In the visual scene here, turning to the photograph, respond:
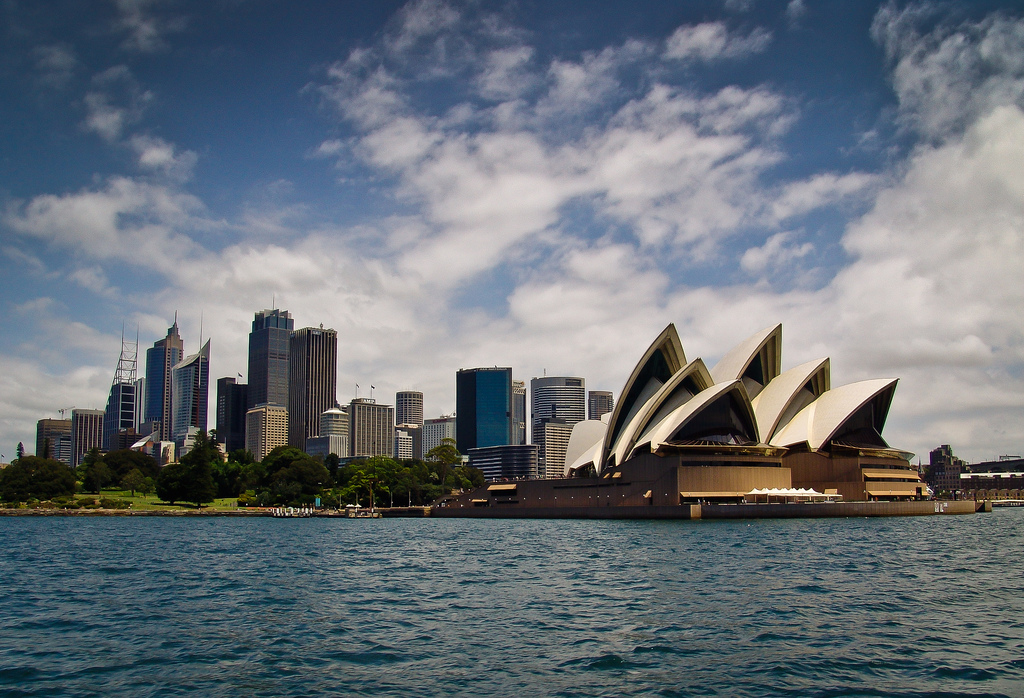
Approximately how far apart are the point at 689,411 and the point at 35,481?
85.5 m

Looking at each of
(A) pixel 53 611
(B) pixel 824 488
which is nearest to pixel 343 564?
(A) pixel 53 611

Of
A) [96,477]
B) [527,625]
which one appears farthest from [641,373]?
[96,477]

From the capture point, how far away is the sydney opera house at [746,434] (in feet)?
238

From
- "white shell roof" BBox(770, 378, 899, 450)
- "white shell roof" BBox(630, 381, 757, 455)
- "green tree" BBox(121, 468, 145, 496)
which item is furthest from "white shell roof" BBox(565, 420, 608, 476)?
"green tree" BBox(121, 468, 145, 496)

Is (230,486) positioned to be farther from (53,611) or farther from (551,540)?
(53,611)

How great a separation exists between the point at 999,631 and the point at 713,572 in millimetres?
10461

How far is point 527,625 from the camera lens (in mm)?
16875

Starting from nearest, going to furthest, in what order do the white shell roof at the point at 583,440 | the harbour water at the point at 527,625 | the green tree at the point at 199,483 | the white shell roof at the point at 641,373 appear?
1. the harbour water at the point at 527,625
2. the white shell roof at the point at 641,373
3. the white shell roof at the point at 583,440
4. the green tree at the point at 199,483

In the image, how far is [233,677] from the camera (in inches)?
507

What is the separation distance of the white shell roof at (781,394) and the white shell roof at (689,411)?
2.44 metres

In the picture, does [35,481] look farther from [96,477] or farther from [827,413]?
[827,413]

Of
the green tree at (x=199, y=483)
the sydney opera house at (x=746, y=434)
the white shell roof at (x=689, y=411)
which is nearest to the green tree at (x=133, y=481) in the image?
the green tree at (x=199, y=483)

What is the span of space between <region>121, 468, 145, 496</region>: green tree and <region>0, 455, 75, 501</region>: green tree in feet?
39.0

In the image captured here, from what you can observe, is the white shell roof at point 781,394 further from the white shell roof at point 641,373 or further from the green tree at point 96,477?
the green tree at point 96,477
